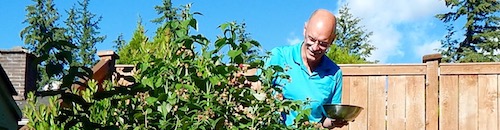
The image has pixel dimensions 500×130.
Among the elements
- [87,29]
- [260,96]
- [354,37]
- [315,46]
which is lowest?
[260,96]

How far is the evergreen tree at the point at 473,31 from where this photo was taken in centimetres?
2262

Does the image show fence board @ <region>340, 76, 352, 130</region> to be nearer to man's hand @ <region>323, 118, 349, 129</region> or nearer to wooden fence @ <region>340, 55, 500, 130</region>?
wooden fence @ <region>340, 55, 500, 130</region>

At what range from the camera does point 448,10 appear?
2373 cm

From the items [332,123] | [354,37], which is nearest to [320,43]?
[332,123]

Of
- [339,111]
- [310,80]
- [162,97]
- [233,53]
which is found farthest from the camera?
[310,80]

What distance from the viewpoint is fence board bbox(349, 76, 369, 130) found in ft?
16.7

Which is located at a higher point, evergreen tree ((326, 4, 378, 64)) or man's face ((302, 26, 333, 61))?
evergreen tree ((326, 4, 378, 64))

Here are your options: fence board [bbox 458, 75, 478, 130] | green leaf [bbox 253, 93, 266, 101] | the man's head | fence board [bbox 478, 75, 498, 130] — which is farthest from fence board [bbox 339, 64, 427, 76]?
green leaf [bbox 253, 93, 266, 101]

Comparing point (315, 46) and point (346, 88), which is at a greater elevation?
point (315, 46)

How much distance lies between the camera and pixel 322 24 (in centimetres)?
298

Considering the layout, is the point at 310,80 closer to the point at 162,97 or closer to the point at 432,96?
the point at 162,97

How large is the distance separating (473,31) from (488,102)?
1899cm

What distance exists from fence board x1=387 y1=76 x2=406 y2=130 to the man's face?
6.81 ft

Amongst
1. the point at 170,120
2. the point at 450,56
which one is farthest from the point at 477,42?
the point at 170,120
